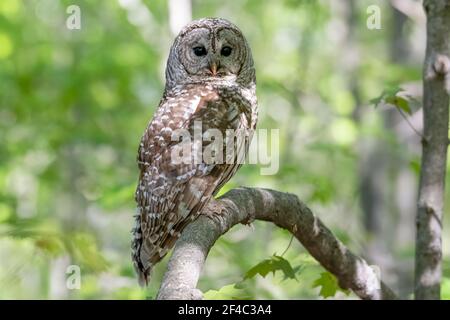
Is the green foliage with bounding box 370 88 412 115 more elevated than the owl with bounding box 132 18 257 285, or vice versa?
the green foliage with bounding box 370 88 412 115

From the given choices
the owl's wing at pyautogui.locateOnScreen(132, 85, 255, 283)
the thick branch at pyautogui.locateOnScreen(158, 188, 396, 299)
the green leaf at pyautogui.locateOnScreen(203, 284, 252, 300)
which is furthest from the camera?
the owl's wing at pyautogui.locateOnScreen(132, 85, 255, 283)

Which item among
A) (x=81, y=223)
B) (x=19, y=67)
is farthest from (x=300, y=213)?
(x=19, y=67)

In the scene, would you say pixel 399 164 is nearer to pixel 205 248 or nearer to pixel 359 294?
pixel 359 294

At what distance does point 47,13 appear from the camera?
1327cm

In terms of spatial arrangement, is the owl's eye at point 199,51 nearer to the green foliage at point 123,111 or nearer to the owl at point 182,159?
the owl at point 182,159

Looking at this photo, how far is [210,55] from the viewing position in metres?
4.20

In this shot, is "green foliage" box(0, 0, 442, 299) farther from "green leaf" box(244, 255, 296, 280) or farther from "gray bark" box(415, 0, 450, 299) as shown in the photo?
"green leaf" box(244, 255, 296, 280)

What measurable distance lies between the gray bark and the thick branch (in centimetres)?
31

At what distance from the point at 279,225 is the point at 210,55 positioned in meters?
1.27

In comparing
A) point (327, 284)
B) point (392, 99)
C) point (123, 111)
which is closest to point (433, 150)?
point (392, 99)

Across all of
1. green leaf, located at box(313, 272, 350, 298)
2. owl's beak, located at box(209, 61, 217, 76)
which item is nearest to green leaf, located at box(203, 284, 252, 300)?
green leaf, located at box(313, 272, 350, 298)

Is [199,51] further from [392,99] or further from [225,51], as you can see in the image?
[392,99]

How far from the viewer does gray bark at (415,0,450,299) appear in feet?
11.2

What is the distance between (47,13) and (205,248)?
1154cm
